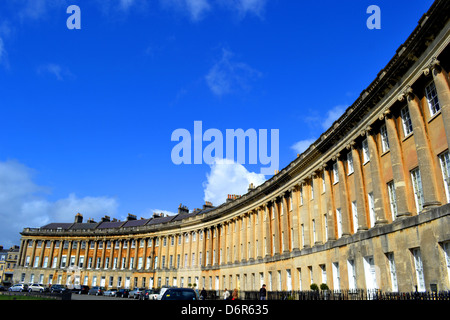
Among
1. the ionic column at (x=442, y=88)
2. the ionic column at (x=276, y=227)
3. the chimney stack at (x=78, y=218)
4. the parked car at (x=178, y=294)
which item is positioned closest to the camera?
the parked car at (x=178, y=294)

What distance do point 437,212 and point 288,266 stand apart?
2149cm

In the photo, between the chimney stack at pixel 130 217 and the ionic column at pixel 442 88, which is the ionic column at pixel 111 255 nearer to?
the chimney stack at pixel 130 217

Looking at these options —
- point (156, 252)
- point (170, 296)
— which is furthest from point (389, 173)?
point (156, 252)

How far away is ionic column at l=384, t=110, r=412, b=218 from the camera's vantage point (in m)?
19.5

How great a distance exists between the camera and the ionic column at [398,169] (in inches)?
766

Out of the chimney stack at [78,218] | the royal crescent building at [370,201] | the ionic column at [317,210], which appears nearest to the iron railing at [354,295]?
the royal crescent building at [370,201]

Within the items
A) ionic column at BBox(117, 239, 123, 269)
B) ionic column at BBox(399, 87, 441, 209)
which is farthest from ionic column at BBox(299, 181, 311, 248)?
ionic column at BBox(117, 239, 123, 269)

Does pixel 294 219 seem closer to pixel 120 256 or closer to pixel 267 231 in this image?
pixel 267 231

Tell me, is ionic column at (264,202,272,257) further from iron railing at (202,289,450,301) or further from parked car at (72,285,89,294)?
parked car at (72,285,89,294)

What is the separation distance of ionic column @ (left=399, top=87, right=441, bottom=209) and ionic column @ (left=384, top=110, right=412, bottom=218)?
1935mm

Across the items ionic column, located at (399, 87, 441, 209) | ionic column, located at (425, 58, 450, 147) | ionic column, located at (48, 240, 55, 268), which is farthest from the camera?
ionic column, located at (48, 240, 55, 268)

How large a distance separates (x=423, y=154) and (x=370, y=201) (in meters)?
6.90

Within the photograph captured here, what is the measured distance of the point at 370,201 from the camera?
24.1m

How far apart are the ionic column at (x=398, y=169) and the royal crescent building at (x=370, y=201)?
0.06 meters
